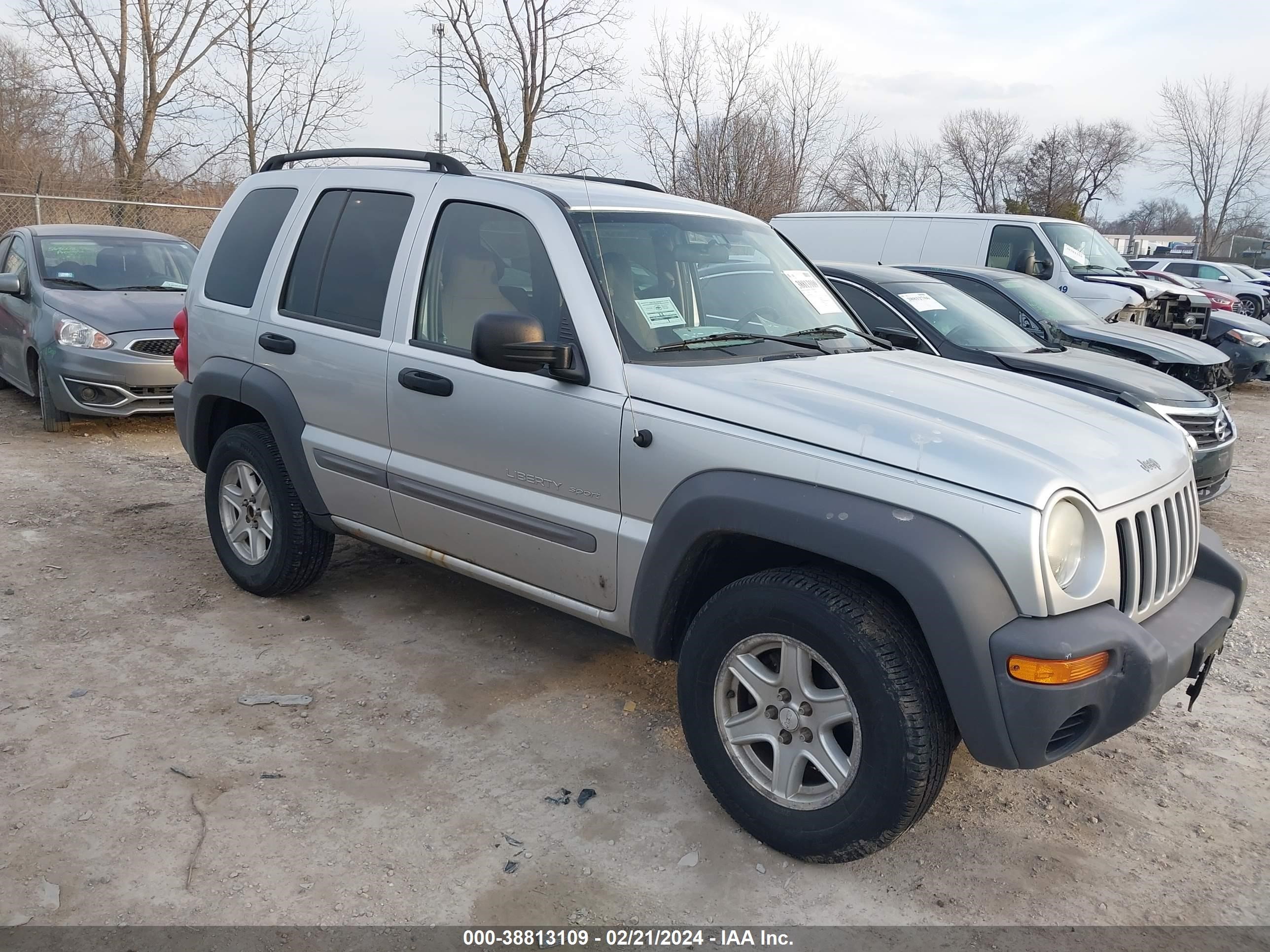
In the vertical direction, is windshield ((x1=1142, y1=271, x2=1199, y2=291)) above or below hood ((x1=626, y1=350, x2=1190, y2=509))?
above

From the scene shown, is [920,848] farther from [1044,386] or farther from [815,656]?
[1044,386]

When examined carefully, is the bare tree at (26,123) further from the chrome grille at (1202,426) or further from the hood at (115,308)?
the chrome grille at (1202,426)

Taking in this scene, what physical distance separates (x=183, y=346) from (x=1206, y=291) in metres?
21.8

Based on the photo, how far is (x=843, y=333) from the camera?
4.04 metres

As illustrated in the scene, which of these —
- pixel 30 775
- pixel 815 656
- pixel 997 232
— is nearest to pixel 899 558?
pixel 815 656

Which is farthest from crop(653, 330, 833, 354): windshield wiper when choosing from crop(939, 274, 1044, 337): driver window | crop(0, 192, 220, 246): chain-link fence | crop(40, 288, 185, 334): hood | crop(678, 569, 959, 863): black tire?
crop(0, 192, 220, 246): chain-link fence

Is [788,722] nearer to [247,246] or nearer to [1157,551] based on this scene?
[1157,551]

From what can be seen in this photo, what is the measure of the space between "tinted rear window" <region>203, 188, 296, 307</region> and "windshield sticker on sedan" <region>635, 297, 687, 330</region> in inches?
80.3

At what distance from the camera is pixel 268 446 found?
4617mm

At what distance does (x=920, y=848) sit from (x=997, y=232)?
1010cm

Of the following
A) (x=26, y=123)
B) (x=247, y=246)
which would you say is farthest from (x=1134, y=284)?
(x=26, y=123)

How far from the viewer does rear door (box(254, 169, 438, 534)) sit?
4.06 meters

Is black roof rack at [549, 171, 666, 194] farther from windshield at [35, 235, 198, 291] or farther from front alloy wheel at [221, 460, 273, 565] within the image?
windshield at [35, 235, 198, 291]

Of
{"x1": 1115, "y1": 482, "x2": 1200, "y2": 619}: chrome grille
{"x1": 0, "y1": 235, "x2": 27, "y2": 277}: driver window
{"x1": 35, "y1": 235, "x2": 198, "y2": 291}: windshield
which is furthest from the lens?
{"x1": 0, "y1": 235, "x2": 27, "y2": 277}: driver window
